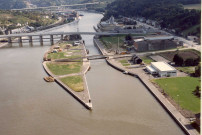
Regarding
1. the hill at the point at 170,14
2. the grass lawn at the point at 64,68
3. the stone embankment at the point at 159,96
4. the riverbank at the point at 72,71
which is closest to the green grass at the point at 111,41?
the riverbank at the point at 72,71

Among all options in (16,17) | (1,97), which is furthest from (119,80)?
(16,17)

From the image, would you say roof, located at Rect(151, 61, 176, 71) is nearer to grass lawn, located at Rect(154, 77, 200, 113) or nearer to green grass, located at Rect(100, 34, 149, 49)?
grass lawn, located at Rect(154, 77, 200, 113)

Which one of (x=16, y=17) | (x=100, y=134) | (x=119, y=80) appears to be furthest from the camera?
(x=16, y=17)

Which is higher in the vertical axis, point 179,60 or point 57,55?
point 179,60

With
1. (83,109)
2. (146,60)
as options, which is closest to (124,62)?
(146,60)

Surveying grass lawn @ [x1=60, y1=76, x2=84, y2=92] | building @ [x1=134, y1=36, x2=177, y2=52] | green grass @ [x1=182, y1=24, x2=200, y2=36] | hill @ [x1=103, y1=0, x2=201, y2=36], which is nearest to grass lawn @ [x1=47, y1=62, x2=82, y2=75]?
grass lawn @ [x1=60, y1=76, x2=84, y2=92]

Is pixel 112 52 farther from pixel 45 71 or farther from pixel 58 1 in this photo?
pixel 58 1

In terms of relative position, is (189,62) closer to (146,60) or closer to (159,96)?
(146,60)
